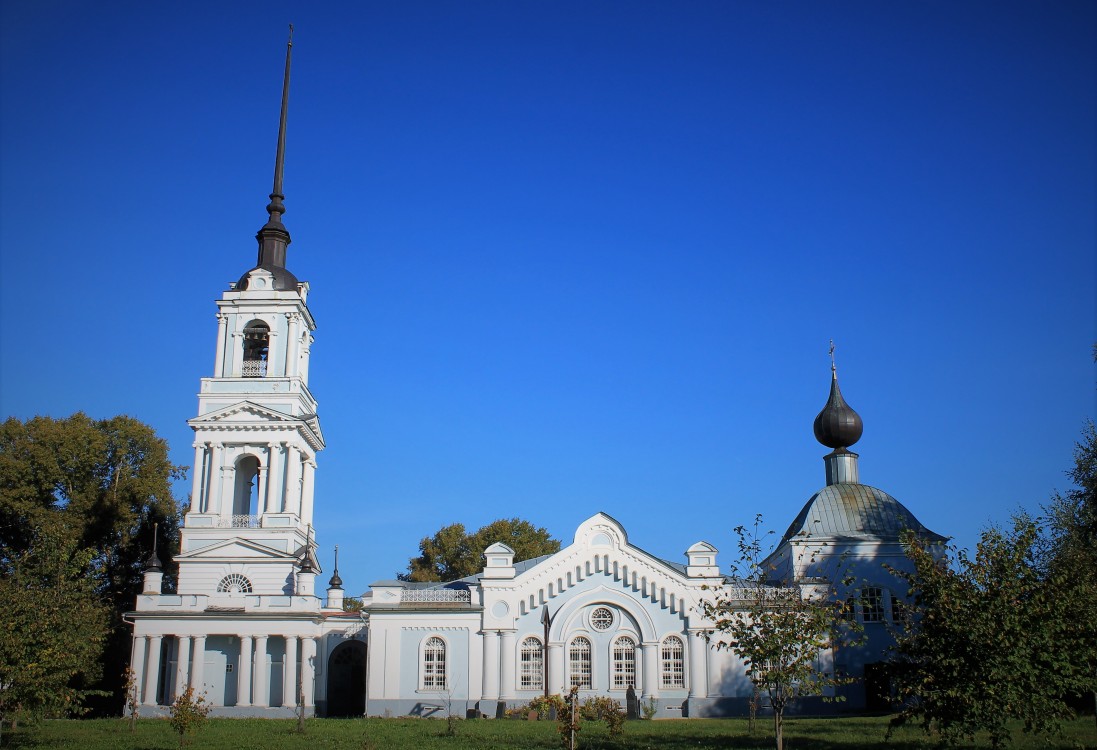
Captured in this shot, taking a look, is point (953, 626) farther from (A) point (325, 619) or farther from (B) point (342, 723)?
(A) point (325, 619)

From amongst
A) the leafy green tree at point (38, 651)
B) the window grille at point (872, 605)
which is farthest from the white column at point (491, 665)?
the leafy green tree at point (38, 651)

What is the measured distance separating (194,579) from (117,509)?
717 centimetres

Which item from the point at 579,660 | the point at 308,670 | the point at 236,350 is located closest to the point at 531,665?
the point at 579,660

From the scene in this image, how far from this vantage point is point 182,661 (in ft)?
121

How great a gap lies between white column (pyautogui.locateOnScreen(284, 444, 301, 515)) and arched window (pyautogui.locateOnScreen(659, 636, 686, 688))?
603 inches

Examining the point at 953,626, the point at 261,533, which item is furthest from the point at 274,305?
the point at 953,626

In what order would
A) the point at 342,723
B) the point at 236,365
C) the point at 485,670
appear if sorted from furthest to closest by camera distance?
1. the point at 236,365
2. the point at 485,670
3. the point at 342,723

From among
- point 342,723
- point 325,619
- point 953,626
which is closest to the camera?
point 953,626

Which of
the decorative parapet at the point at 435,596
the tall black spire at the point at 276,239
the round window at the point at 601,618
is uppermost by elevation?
the tall black spire at the point at 276,239

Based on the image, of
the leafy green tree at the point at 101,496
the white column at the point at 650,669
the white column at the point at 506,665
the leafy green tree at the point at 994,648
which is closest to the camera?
the leafy green tree at the point at 994,648

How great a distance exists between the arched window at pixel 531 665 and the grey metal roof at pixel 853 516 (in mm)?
11439

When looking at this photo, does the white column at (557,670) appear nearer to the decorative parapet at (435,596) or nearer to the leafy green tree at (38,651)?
the decorative parapet at (435,596)

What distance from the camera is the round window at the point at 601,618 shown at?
37.6 meters

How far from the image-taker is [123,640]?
4334 cm
